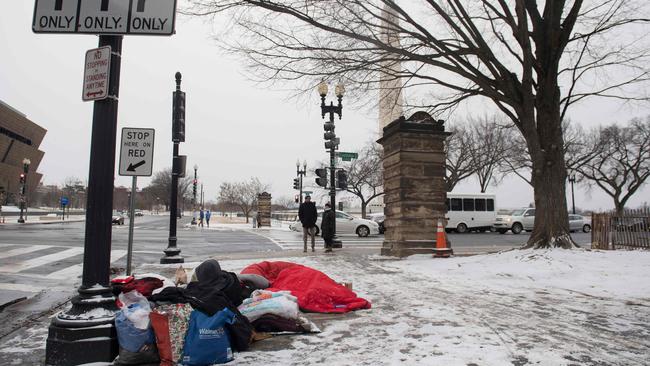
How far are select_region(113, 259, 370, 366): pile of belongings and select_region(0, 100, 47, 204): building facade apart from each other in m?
79.8

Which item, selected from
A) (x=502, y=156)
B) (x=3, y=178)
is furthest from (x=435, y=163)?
(x=3, y=178)

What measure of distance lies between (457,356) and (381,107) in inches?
409

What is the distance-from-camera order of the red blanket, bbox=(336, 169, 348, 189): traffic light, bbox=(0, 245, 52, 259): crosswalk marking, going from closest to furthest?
1. the red blanket
2. bbox=(0, 245, 52, 259): crosswalk marking
3. bbox=(336, 169, 348, 189): traffic light

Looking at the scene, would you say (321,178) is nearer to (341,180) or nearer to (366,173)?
(341,180)

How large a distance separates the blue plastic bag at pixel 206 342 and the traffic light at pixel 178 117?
8.60 metres

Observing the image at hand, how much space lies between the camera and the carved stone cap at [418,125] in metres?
12.0

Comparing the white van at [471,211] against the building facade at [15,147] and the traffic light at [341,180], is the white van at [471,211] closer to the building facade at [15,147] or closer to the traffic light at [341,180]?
the traffic light at [341,180]

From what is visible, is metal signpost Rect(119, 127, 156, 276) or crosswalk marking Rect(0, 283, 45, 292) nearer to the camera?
crosswalk marking Rect(0, 283, 45, 292)

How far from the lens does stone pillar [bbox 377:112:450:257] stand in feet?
39.2

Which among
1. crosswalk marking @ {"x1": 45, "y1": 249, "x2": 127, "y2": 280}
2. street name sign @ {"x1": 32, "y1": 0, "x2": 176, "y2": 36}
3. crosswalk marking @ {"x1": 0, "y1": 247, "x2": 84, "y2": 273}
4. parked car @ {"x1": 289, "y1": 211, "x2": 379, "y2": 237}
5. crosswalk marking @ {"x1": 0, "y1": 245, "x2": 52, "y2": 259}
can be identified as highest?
street name sign @ {"x1": 32, "y1": 0, "x2": 176, "y2": 36}

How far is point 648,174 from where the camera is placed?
47125mm

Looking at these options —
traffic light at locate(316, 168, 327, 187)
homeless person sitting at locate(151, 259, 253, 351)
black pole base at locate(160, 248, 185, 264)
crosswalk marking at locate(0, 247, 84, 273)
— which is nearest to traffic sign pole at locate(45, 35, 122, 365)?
homeless person sitting at locate(151, 259, 253, 351)

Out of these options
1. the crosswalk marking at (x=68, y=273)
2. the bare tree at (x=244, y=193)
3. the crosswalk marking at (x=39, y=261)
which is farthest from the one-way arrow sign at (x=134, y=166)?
the bare tree at (x=244, y=193)

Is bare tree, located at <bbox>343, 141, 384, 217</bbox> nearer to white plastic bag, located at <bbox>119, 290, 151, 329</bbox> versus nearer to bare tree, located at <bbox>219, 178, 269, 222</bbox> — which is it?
bare tree, located at <bbox>219, 178, 269, 222</bbox>
